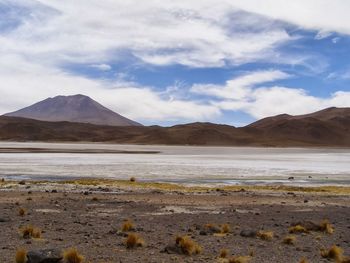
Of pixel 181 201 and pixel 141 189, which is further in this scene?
pixel 141 189

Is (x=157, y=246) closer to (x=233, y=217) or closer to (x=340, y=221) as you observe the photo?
(x=233, y=217)

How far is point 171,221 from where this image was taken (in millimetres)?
15117

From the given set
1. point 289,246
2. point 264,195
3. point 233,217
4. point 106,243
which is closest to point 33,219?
point 106,243

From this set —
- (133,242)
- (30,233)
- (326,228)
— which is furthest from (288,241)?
(30,233)

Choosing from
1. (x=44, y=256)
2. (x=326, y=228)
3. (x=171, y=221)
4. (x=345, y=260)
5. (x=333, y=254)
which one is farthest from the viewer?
(x=171, y=221)

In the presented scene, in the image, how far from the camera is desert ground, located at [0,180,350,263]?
11062mm

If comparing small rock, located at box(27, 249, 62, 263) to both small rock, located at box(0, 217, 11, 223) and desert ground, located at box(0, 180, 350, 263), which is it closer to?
desert ground, located at box(0, 180, 350, 263)

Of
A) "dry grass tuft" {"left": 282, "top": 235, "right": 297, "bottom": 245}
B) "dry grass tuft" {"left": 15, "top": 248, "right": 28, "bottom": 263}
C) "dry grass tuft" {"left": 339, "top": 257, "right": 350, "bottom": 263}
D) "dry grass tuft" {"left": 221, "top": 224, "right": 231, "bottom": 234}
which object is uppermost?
"dry grass tuft" {"left": 15, "top": 248, "right": 28, "bottom": 263}

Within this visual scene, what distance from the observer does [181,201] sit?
65.9ft

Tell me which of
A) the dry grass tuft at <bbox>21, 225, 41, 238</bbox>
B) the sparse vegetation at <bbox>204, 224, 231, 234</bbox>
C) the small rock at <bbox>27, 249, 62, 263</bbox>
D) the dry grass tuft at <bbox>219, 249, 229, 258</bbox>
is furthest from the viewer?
the sparse vegetation at <bbox>204, 224, 231, 234</bbox>

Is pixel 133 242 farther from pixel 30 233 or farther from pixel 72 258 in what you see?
pixel 30 233

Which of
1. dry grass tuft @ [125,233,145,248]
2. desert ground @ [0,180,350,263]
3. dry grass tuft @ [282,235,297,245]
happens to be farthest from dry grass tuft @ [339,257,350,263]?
dry grass tuft @ [125,233,145,248]

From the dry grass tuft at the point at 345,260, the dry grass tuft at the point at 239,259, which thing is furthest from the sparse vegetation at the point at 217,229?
the dry grass tuft at the point at 345,260

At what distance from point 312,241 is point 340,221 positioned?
367 centimetres
